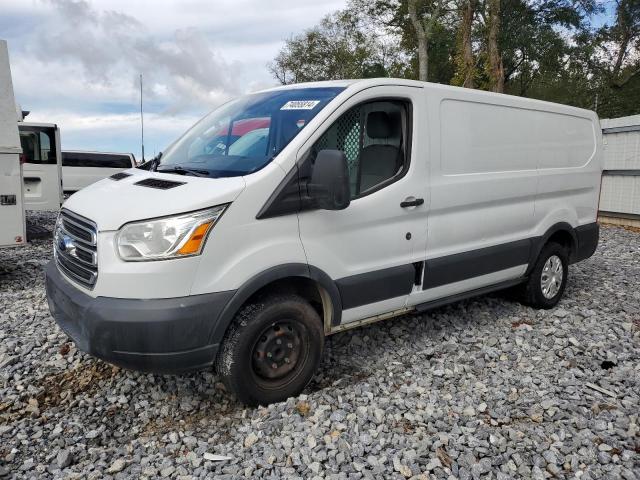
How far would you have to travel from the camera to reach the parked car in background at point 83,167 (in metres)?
17.0

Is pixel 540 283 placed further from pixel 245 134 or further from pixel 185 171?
pixel 185 171

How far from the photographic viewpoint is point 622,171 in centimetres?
1191

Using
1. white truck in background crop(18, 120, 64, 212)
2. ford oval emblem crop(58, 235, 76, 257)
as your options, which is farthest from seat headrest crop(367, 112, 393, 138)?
white truck in background crop(18, 120, 64, 212)

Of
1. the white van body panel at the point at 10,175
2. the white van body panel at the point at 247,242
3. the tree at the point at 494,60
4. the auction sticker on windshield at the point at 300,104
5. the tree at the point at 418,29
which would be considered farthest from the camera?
the tree at the point at 418,29

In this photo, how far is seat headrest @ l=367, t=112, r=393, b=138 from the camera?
3979 mm

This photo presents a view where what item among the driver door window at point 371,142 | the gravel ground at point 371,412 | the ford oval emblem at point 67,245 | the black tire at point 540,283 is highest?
the driver door window at point 371,142

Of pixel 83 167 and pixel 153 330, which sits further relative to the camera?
pixel 83 167

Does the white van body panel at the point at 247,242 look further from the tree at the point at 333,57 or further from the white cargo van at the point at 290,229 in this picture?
the tree at the point at 333,57

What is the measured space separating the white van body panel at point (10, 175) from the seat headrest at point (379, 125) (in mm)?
4780

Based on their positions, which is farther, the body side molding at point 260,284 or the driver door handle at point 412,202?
the driver door handle at point 412,202

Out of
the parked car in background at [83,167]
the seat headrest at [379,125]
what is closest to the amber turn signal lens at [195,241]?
the seat headrest at [379,125]

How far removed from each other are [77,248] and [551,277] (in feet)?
15.2

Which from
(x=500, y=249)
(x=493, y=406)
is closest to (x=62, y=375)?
(x=493, y=406)

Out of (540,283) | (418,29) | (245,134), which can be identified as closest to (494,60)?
(418,29)
